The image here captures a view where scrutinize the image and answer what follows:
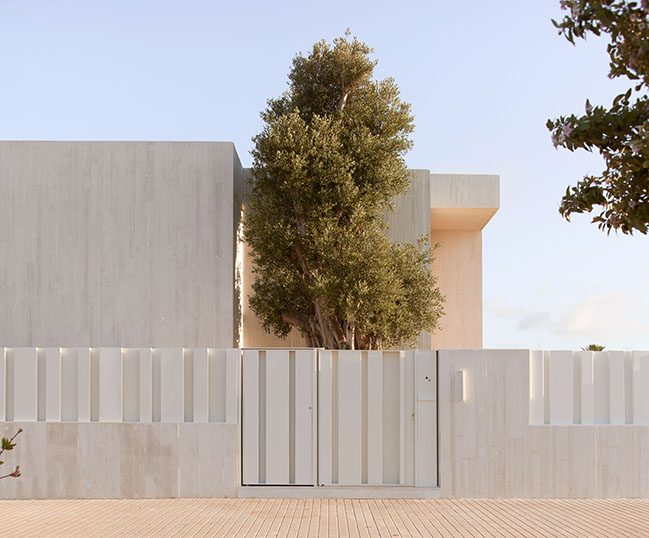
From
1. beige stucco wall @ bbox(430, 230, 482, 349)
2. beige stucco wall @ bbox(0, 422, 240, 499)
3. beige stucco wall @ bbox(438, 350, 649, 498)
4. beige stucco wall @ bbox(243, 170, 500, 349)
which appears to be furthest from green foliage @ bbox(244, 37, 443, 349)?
beige stucco wall @ bbox(0, 422, 240, 499)

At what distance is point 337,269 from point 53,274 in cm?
534

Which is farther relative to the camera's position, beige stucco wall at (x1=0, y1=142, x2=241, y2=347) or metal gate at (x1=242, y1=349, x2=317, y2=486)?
beige stucco wall at (x1=0, y1=142, x2=241, y2=347)

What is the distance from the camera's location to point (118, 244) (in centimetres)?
1255

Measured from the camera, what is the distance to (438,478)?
8.42 m

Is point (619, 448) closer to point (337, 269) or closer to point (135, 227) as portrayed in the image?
point (337, 269)

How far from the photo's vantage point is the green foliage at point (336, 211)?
483 inches

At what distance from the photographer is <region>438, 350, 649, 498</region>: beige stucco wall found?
8.38 meters

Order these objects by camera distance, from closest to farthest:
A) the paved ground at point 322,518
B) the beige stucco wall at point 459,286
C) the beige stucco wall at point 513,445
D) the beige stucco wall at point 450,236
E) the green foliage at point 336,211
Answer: the paved ground at point 322,518
the beige stucco wall at point 513,445
the green foliage at point 336,211
the beige stucco wall at point 450,236
the beige stucco wall at point 459,286

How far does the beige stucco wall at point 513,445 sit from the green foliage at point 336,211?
3810 mm

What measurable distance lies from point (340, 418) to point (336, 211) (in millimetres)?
5232

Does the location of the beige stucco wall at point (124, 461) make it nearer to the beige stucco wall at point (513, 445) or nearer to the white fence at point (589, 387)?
the beige stucco wall at point (513, 445)

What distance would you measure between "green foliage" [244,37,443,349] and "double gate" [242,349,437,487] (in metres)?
3.52

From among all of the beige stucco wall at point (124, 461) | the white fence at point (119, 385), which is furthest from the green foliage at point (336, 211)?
the beige stucco wall at point (124, 461)

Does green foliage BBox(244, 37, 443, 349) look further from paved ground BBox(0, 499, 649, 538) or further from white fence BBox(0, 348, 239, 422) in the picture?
paved ground BBox(0, 499, 649, 538)
